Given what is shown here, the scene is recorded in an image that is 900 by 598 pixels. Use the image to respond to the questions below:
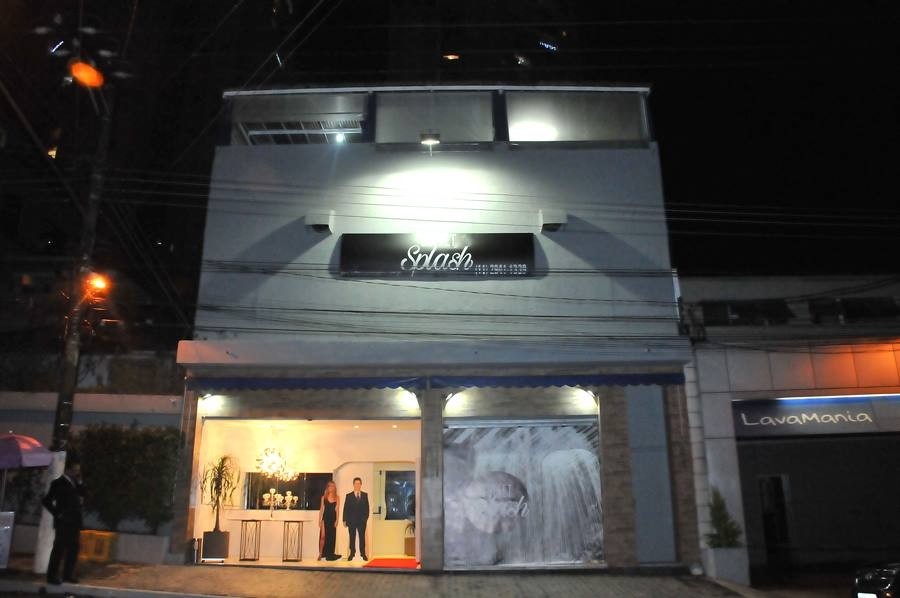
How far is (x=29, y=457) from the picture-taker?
1167 centimetres

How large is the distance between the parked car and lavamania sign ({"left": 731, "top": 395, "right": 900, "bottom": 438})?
5455 millimetres

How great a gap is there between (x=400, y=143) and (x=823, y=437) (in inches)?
480

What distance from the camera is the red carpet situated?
13.5 m

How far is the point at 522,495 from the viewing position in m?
13.8

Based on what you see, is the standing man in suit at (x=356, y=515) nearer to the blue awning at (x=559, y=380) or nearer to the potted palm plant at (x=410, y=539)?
the potted palm plant at (x=410, y=539)

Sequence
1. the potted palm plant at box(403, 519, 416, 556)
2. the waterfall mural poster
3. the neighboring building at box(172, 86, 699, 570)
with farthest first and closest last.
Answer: the potted palm plant at box(403, 519, 416, 556)
the neighboring building at box(172, 86, 699, 570)
the waterfall mural poster

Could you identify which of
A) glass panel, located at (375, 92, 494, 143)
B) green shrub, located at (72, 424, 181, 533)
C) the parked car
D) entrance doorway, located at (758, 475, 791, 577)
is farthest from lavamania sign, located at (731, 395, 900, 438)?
green shrub, located at (72, 424, 181, 533)

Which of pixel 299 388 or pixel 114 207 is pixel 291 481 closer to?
pixel 299 388

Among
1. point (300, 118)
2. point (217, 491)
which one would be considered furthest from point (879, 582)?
point (300, 118)

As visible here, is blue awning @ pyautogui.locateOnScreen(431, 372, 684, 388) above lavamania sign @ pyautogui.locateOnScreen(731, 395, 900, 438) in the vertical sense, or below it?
above

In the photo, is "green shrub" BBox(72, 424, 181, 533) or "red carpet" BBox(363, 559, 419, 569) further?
"red carpet" BBox(363, 559, 419, 569)

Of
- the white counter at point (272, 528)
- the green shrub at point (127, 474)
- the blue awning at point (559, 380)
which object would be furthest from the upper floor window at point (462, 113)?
the white counter at point (272, 528)

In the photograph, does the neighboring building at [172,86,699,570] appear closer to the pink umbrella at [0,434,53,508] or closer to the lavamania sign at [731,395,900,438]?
the lavamania sign at [731,395,900,438]

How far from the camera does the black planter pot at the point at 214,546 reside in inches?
543
